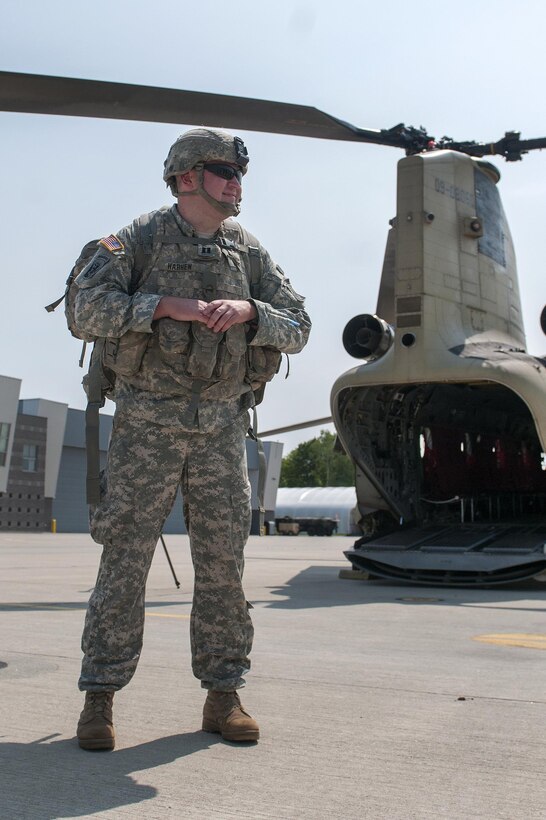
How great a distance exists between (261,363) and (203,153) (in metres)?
0.85

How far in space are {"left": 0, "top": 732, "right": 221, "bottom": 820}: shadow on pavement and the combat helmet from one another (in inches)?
79.8

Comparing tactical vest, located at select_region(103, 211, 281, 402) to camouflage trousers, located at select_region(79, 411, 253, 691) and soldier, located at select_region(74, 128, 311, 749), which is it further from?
camouflage trousers, located at select_region(79, 411, 253, 691)

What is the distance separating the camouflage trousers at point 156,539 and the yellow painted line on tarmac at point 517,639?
2.99 meters

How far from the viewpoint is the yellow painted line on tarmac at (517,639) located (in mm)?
5977

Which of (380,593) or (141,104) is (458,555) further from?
(141,104)

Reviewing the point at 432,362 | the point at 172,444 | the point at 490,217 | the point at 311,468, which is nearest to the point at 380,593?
the point at 432,362

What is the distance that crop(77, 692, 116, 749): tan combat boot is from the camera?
10.3ft

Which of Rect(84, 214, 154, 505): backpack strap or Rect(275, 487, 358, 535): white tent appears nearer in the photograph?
Rect(84, 214, 154, 505): backpack strap

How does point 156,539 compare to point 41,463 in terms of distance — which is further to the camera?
point 41,463

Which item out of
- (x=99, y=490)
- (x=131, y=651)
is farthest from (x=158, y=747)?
(x=99, y=490)

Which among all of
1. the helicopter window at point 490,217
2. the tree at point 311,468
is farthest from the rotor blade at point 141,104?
the tree at point 311,468

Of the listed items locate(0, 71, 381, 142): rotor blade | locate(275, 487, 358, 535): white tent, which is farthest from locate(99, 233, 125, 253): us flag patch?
locate(275, 487, 358, 535): white tent

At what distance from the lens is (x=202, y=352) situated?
11.3 ft

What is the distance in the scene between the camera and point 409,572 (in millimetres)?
11461
